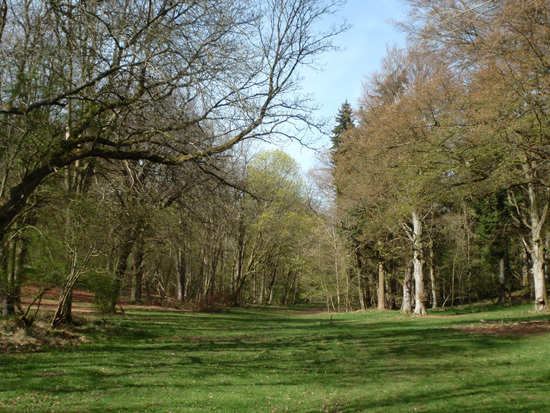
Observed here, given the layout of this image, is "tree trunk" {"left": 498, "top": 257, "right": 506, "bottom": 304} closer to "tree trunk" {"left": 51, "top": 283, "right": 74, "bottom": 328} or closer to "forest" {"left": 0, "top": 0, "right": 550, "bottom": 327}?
"forest" {"left": 0, "top": 0, "right": 550, "bottom": 327}

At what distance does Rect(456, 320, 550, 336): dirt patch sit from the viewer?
13398 millimetres

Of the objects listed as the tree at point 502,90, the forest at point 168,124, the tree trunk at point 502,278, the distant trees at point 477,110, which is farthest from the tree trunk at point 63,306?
the tree trunk at point 502,278

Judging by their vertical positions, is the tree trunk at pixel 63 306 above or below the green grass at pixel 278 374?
above

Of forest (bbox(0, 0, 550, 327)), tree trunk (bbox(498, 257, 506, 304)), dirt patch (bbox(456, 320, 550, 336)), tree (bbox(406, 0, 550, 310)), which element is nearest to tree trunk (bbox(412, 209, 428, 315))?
forest (bbox(0, 0, 550, 327))

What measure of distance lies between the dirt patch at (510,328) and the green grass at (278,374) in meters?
0.58

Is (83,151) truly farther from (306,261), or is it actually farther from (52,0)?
(306,261)

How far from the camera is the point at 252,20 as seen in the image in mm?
9008

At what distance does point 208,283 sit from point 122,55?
25.1 metres

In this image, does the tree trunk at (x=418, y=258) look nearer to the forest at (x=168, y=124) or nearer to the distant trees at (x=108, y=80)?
the forest at (x=168, y=124)

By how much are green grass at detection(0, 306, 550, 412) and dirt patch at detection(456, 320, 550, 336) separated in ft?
1.91

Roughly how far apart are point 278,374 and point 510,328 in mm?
9413

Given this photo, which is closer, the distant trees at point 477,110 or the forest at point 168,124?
the forest at point 168,124

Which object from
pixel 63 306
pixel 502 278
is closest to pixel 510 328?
pixel 63 306

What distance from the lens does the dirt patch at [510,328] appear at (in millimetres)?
13398
